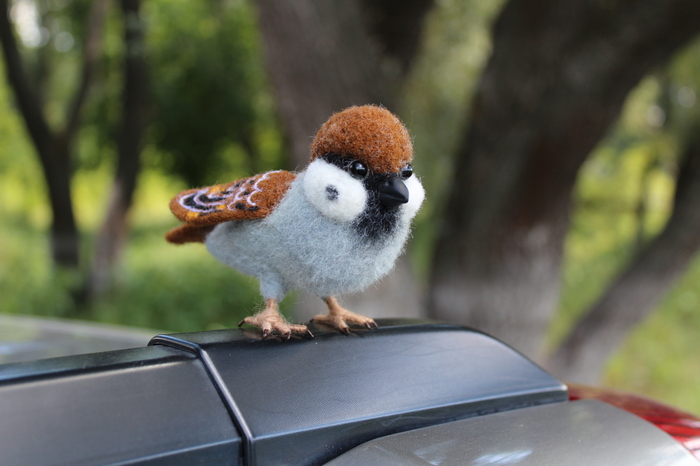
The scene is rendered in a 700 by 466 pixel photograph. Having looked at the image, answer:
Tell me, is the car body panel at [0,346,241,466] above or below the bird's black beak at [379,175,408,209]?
below

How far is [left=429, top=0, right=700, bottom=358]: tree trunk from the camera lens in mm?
2988

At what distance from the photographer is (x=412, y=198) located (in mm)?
1115

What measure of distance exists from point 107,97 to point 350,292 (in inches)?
295

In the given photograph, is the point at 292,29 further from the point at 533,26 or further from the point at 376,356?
the point at 376,356

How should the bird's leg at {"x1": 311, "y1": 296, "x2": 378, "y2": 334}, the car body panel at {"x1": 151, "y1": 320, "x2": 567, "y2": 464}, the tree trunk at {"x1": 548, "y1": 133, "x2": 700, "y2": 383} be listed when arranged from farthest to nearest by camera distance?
1. the tree trunk at {"x1": 548, "y1": 133, "x2": 700, "y2": 383}
2. the bird's leg at {"x1": 311, "y1": 296, "x2": 378, "y2": 334}
3. the car body panel at {"x1": 151, "y1": 320, "x2": 567, "y2": 464}

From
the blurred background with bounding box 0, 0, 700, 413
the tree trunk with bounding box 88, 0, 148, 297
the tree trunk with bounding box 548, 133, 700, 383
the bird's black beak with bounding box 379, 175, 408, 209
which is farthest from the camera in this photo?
the tree trunk with bounding box 88, 0, 148, 297

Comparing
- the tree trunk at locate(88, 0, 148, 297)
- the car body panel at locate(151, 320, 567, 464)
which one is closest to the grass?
the tree trunk at locate(88, 0, 148, 297)

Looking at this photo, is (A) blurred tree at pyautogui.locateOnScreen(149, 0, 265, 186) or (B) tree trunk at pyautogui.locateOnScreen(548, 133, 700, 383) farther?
(A) blurred tree at pyautogui.locateOnScreen(149, 0, 265, 186)

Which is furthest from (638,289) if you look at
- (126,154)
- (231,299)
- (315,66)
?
(126,154)

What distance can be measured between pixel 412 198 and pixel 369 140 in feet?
0.48

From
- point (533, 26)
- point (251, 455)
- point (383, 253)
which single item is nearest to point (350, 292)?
point (383, 253)

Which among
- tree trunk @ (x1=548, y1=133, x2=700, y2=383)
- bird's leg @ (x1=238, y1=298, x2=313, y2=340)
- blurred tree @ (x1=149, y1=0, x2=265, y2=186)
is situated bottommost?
bird's leg @ (x1=238, y1=298, x2=313, y2=340)

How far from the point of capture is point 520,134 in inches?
129

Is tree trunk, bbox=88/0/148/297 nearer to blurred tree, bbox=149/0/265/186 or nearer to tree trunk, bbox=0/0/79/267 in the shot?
tree trunk, bbox=0/0/79/267
